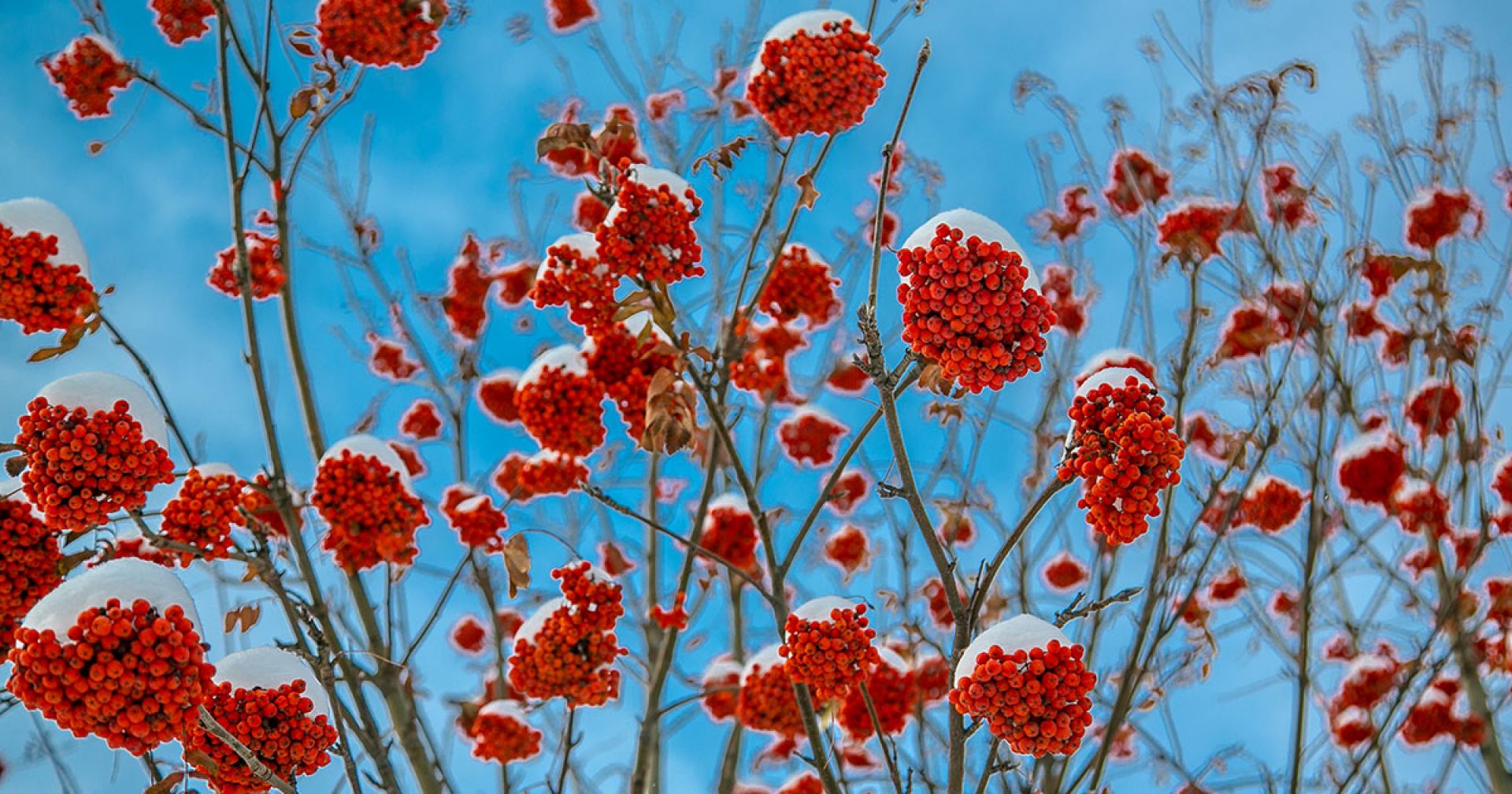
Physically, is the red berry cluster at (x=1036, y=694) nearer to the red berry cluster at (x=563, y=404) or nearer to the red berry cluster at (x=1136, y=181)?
the red berry cluster at (x=563, y=404)

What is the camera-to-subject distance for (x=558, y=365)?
3.79m

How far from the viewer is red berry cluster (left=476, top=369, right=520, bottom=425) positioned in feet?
18.5

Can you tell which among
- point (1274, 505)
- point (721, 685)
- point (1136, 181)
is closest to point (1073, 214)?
point (1136, 181)

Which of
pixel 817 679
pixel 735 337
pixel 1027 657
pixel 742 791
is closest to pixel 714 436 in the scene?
pixel 735 337

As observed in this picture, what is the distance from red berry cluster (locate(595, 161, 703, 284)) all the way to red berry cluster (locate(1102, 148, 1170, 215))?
300cm

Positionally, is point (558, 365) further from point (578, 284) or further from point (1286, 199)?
point (1286, 199)

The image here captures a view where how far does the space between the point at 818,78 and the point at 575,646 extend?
2.04 meters

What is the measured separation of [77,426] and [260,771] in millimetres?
1339

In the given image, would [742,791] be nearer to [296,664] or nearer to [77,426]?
[296,664]

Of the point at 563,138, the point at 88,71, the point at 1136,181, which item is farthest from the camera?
the point at 1136,181

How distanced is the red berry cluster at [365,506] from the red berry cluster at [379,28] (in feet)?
5.89

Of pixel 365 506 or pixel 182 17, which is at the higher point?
pixel 182 17

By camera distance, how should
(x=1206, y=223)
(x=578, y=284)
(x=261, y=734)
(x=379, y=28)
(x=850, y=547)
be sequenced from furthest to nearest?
(x=850, y=547) → (x=1206, y=223) → (x=379, y=28) → (x=578, y=284) → (x=261, y=734)

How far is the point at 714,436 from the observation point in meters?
4.22
